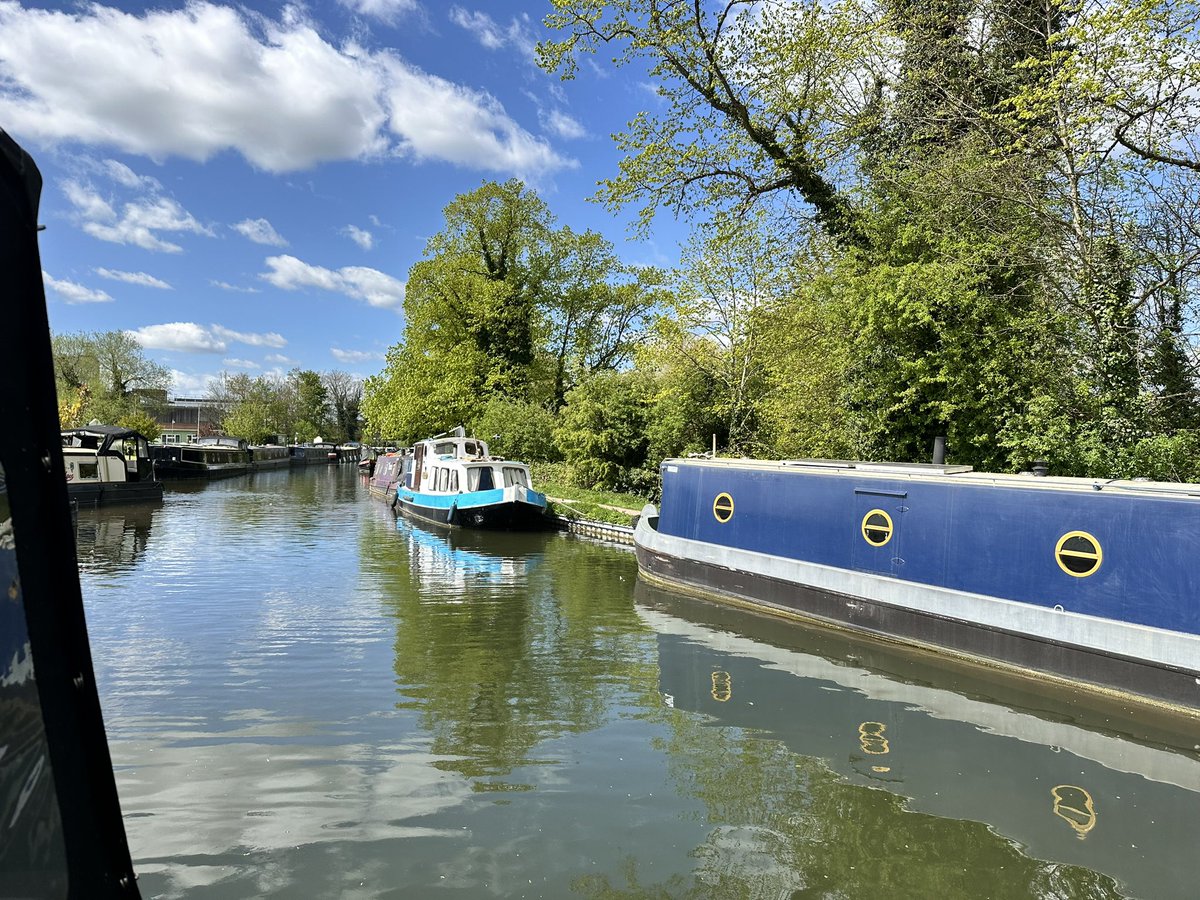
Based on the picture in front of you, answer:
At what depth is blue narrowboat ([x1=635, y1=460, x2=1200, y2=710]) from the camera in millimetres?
8438

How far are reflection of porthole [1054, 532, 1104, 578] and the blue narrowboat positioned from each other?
2 cm

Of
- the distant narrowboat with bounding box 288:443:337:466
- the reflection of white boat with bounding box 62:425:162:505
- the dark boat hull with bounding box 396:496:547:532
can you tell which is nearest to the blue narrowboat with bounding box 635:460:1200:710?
the dark boat hull with bounding box 396:496:547:532

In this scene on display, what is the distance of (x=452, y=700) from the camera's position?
8.59 meters

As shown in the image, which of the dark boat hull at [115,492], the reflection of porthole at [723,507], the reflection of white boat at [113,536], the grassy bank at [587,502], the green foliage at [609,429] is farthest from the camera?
the dark boat hull at [115,492]

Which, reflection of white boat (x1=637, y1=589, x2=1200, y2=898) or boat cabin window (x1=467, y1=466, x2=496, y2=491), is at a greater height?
boat cabin window (x1=467, y1=466, x2=496, y2=491)

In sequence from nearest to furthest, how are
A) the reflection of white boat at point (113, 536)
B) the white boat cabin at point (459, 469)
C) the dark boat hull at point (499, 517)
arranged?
the reflection of white boat at point (113, 536) < the dark boat hull at point (499, 517) < the white boat cabin at point (459, 469)

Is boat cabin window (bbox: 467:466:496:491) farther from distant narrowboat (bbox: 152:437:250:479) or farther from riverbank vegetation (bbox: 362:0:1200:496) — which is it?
distant narrowboat (bbox: 152:437:250:479)

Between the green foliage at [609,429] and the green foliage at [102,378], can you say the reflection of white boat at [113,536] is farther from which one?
the green foliage at [102,378]

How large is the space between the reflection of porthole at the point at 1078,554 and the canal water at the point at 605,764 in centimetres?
151

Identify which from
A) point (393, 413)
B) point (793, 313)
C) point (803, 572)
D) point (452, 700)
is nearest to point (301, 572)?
point (452, 700)

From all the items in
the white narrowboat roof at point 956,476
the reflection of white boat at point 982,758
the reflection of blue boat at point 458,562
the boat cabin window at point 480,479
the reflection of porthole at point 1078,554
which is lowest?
the reflection of white boat at point 982,758

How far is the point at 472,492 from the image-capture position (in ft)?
83.3

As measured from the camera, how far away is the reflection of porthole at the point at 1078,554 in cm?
898

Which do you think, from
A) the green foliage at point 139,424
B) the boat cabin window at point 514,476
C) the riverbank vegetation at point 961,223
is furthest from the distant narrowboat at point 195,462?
the riverbank vegetation at point 961,223
